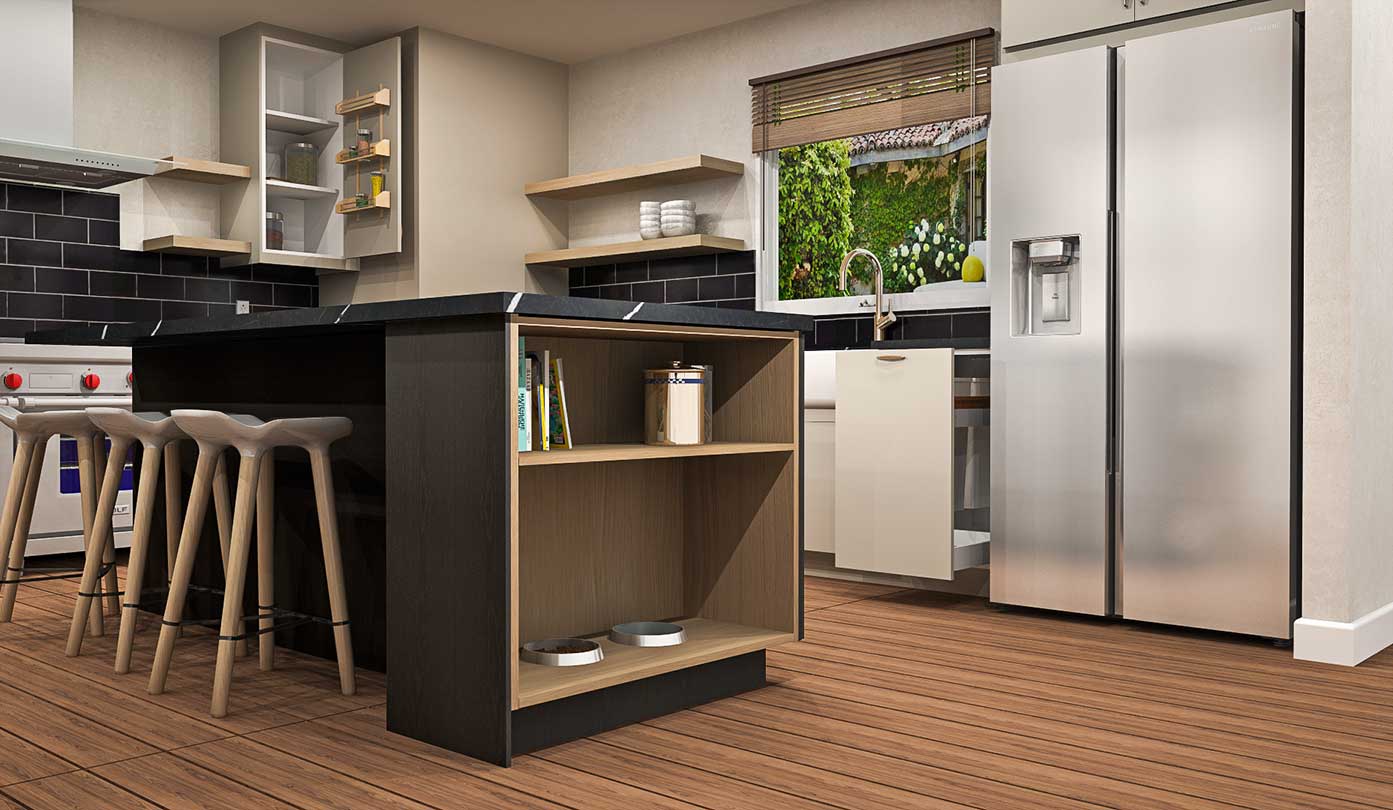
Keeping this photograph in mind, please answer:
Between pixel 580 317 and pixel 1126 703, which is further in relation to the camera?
pixel 1126 703

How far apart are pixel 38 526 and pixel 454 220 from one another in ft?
7.37

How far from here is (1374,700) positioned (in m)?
2.81

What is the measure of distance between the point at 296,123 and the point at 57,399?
1.73 meters

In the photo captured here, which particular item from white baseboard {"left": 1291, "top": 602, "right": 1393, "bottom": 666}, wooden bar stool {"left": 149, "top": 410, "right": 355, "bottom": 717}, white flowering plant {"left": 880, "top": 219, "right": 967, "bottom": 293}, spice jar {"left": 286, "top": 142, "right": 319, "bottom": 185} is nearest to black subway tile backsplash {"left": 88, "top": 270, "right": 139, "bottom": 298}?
spice jar {"left": 286, "top": 142, "right": 319, "bottom": 185}

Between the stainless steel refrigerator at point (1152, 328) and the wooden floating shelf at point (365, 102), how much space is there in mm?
2997

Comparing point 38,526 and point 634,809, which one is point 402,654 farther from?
point 38,526

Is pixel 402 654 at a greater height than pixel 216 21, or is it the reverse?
pixel 216 21

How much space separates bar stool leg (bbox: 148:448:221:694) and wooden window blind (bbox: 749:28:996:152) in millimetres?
3123

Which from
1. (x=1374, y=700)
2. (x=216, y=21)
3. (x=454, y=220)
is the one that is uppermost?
(x=216, y=21)

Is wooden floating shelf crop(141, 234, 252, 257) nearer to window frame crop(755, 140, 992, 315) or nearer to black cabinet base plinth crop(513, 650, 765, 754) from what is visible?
window frame crop(755, 140, 992, 315)

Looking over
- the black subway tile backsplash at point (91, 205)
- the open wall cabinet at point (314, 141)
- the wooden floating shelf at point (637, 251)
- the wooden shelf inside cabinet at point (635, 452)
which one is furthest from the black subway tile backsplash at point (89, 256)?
the wooden shelf inside cabinet at point (635, 452)

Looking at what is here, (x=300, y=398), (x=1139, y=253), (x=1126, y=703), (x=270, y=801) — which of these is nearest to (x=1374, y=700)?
(x=1126, y=703)

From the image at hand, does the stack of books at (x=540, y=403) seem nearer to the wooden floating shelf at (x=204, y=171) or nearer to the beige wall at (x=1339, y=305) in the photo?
the beige wall at (x=1339, y=305)

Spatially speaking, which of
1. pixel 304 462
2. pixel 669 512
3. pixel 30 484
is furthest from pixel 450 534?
pixel 30 484
